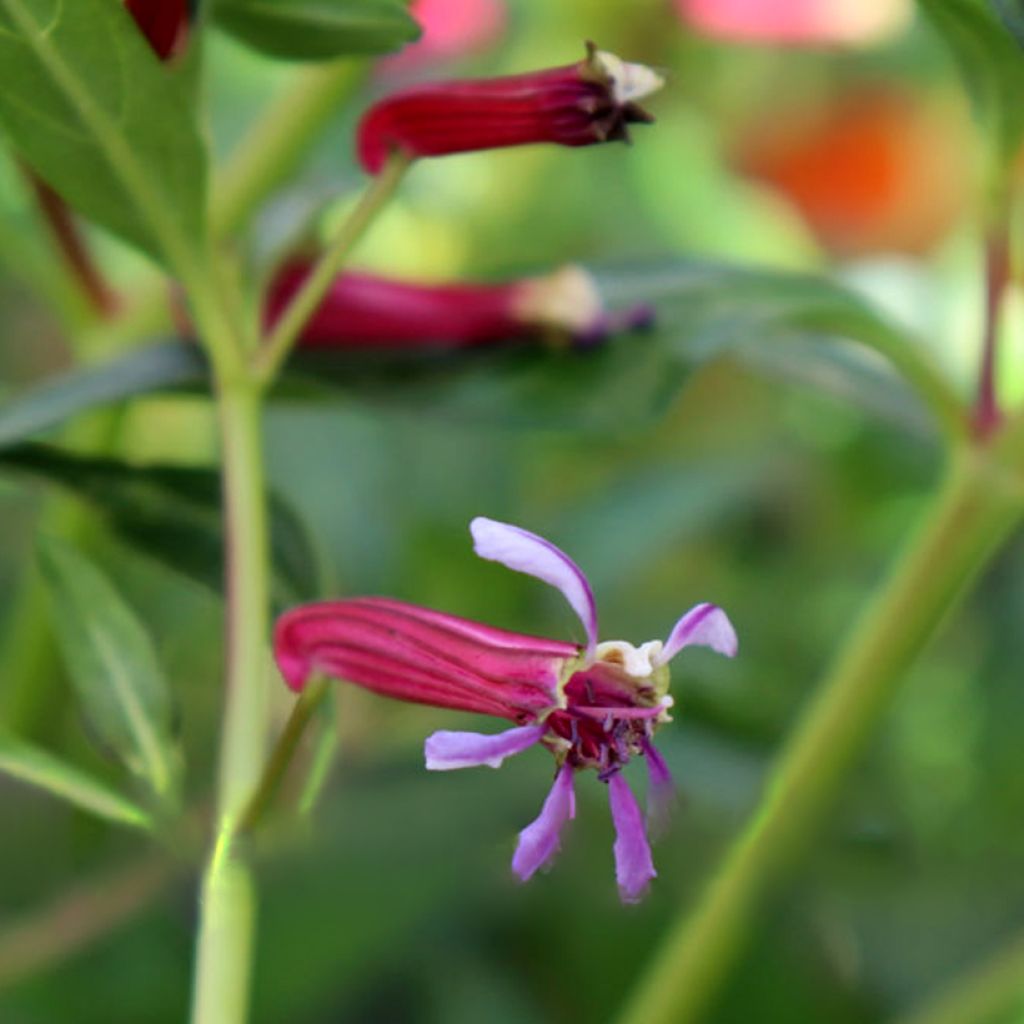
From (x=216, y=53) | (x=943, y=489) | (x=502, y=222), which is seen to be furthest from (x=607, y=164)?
(x=943, y=489)

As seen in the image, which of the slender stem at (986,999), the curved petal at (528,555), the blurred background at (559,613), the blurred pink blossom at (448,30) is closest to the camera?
the curved petal at (528,555)

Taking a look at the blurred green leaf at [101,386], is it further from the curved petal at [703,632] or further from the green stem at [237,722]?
the curved petal at [703,632]

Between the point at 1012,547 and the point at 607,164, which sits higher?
the point at 607,164

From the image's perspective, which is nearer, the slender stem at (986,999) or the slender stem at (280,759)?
the slender stem at (280,759)

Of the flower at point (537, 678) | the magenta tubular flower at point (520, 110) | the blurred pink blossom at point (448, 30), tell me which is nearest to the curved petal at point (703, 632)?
the flower at point (537, 678)

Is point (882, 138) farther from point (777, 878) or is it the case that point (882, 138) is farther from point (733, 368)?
point (777, 878)

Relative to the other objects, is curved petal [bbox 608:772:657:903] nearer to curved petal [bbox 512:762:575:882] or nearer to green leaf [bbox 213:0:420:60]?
curved petal [bbox 512:762:575:882]

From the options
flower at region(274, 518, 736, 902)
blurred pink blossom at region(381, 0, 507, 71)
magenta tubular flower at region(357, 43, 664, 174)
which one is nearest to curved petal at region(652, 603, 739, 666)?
flower at region(274, 518, 736, 902)
